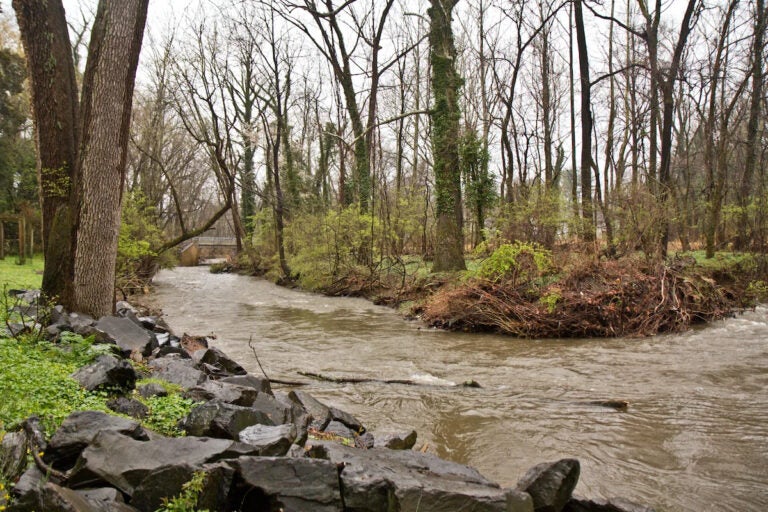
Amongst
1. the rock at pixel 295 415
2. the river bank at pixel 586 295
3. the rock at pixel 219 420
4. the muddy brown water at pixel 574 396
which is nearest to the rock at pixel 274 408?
the rock at pixel 295 415

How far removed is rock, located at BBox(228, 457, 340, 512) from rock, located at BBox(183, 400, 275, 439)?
698mm

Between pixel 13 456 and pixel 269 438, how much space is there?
1.25 meters

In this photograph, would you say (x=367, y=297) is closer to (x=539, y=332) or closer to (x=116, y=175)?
(x=539, y=332)

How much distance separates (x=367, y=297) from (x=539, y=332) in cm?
821

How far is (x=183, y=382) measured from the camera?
4.74 meters

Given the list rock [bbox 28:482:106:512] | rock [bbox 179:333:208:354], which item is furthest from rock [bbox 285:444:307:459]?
rock [bbox 179:333:208:354]

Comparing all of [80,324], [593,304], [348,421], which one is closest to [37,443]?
[348,421]

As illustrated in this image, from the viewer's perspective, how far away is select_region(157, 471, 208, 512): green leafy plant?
7.50ft

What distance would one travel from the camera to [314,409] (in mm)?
4688

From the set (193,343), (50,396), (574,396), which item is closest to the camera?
(50,396)

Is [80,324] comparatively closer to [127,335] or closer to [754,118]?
[127,335]

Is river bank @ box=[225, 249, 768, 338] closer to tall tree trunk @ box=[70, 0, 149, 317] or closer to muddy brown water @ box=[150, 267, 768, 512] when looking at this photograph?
muddy brown water @ box=[150, 267, 768, 512]

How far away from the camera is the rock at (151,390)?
4020 millimetres

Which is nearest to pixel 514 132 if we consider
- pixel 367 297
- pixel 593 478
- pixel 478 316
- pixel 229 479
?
pixel 367 297
